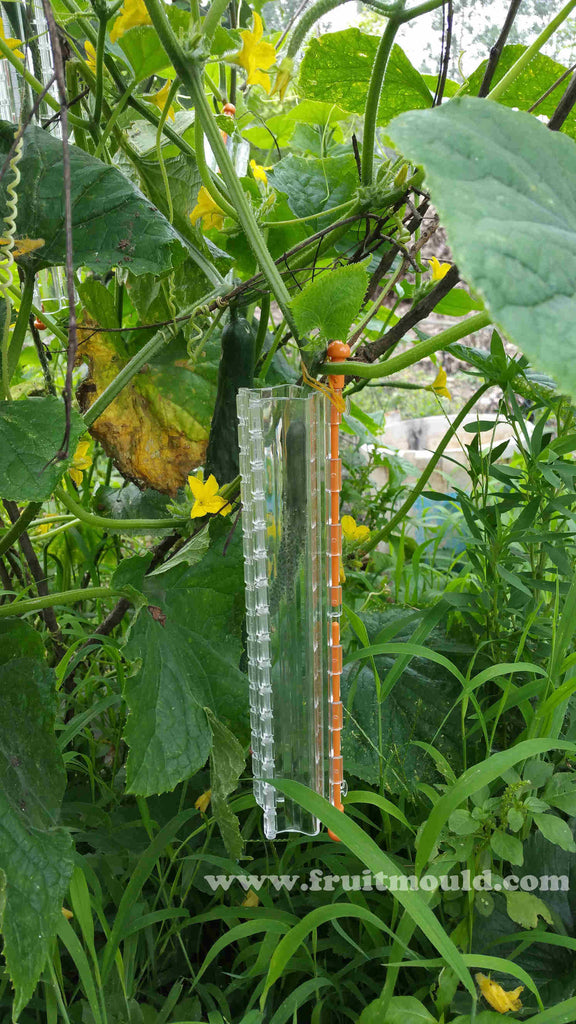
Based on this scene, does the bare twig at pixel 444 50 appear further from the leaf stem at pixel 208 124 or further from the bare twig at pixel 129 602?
the bare twig at pixel 129 602

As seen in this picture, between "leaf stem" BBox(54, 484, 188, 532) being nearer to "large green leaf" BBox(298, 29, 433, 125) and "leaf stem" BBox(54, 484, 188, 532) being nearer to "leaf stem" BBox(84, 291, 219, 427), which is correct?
"leaf stem" BBox(84, 291, 219, 427)

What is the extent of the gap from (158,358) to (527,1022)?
2.55ft

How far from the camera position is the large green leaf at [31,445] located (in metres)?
0.59

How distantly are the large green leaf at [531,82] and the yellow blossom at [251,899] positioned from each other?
887 mm

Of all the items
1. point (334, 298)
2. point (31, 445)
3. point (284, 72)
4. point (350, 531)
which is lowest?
point (350, 531)

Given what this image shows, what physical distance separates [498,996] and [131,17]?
2.95 ft

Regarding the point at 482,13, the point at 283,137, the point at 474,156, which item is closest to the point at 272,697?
the point at 474,156

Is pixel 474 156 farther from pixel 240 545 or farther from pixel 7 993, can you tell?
pixel 7 993

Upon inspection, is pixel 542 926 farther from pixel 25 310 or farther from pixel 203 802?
pixel 25 310

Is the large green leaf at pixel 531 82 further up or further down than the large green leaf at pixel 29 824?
further up

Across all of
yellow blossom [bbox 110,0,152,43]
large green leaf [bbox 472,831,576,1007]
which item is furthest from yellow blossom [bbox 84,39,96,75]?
large green leaf [bbox 472,831,576,1007]

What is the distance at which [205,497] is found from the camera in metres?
0.73

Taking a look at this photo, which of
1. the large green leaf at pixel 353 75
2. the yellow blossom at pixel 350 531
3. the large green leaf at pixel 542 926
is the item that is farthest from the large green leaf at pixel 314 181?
the large green leaf at pixel 542 926

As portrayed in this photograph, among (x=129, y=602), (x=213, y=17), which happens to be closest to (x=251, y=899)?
(x=129, y=602)
